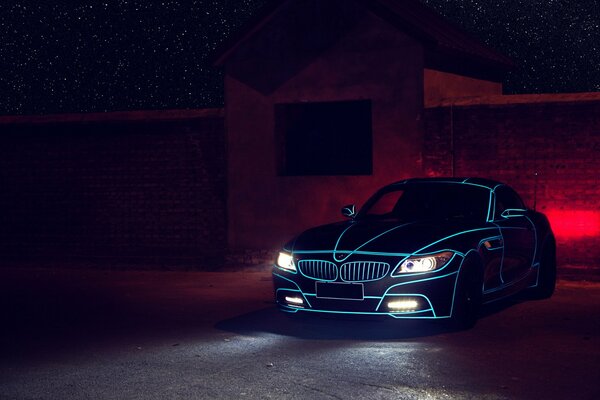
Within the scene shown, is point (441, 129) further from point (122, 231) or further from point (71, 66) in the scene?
point (71, 66)

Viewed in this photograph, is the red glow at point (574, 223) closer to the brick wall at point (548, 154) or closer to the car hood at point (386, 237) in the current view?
the brick wall at point (548, 154)

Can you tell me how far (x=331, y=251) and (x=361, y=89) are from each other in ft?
20.5

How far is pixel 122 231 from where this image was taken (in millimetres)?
16234

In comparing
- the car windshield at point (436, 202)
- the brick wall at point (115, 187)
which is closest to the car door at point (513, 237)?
the car windshield at point (436, 202)

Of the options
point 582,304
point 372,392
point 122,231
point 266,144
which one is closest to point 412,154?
point 266,144

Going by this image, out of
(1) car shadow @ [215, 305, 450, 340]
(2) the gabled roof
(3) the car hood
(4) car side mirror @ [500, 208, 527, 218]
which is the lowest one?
(1) car shadow @ [215, 305, 450, 340]

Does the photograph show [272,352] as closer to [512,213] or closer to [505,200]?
[512,213]

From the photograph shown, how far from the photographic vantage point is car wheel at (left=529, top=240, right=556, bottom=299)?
11.1m

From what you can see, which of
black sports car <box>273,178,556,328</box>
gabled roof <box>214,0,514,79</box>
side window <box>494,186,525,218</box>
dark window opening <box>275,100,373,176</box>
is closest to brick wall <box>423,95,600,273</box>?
gabled roof <box>214,0,514,79</box>

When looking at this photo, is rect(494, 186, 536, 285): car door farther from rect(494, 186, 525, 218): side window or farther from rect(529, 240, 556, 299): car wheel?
rect(529, 240, 556, 299): car wheel

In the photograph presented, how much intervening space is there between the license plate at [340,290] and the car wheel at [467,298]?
91 cm

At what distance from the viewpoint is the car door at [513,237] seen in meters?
9.96

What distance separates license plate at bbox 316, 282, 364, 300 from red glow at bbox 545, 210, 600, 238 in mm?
5650

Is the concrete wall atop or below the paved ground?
atop
